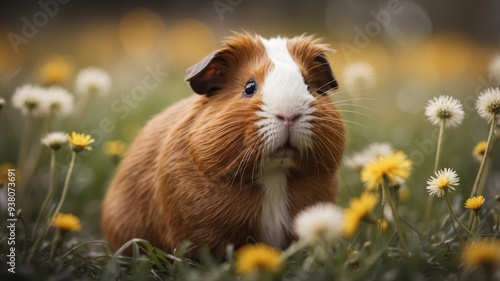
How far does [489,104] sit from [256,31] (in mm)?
5888

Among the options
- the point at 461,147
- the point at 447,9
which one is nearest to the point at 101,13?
the point at 447,9

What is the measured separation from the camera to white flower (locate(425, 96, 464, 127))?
3387 millimetres

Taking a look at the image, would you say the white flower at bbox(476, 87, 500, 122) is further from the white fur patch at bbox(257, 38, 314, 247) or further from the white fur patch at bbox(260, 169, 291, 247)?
the white fur patch at bbox(260, 169, 291, 247)

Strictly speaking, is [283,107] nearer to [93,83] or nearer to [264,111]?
[264,111]

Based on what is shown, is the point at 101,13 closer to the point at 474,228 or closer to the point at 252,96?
the point at 252,96

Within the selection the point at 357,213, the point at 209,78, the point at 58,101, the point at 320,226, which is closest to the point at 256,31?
the point at 58,101

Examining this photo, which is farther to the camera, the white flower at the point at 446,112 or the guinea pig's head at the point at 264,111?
the white flower at the point at 446,112

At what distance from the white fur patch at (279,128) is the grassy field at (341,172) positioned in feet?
0.92

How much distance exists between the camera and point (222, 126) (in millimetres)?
3299

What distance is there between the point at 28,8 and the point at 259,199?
223 inches

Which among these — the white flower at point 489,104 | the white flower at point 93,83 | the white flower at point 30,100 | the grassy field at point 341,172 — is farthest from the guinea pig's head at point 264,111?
the white flower at point 93,83

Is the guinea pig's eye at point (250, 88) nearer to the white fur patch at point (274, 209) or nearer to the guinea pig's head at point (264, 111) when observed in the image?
the guinea pig's head at point (264, 111)

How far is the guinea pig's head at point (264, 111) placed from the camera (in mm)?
3152

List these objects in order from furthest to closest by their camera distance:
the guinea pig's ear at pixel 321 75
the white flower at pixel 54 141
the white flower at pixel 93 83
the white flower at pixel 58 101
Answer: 1. the white flower at pixel 93 83
2. the white flower at pixel 58 101
3. the guinea pig's ear at pixel 321 75
4. the white flower at pixel 54 141
